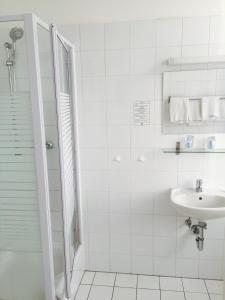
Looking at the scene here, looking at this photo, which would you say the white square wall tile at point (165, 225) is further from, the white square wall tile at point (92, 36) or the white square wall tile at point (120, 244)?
the white square wall tile at point (92, 36)

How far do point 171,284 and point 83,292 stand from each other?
788mm

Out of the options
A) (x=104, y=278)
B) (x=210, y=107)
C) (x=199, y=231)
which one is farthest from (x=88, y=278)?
(x=210, y=107)

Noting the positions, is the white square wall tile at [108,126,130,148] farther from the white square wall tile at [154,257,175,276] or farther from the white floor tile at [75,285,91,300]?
the white floor tile at [75,285,91,300]

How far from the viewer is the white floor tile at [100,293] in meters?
2.23

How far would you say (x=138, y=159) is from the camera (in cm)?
233

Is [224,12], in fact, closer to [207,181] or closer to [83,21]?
[83,21]

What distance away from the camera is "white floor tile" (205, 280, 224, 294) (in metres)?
2.26

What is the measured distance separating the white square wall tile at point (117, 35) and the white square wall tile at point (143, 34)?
0.16 ft

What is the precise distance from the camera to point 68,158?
2105 mm

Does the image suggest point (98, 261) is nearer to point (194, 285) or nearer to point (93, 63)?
point (194, 285)

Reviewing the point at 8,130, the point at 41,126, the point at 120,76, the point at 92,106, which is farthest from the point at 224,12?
the point at 8,130

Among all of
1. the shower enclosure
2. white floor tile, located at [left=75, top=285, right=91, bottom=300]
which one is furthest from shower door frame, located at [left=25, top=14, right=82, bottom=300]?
white floor tile, located at [left=75, top=285, right=91, bottom=300]

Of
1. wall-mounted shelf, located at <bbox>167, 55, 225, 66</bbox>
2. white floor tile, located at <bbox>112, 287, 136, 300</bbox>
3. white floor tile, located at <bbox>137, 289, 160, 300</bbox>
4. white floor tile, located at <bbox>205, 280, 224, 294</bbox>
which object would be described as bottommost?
white floor tile, located at <bbox>112, 287, 136, 300</bbox>

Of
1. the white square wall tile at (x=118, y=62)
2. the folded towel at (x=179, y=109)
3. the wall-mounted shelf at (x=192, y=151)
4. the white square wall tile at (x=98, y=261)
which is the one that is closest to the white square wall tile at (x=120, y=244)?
the white square wall tile at (x=98, y=261)
